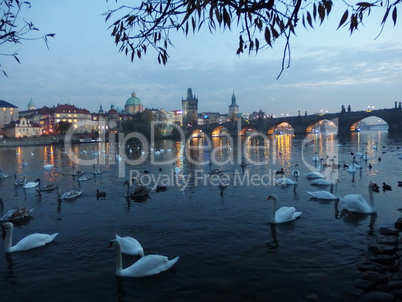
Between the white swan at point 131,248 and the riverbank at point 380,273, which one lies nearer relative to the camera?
the riverbank at point 380,273

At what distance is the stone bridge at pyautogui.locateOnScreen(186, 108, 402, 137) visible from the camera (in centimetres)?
8662

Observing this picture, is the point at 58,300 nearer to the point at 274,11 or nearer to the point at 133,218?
the point at 133,218

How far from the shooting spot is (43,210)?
13.0 metres

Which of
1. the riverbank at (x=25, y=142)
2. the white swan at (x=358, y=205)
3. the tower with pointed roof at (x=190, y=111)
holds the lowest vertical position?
the white swan at (x=358, y=205)

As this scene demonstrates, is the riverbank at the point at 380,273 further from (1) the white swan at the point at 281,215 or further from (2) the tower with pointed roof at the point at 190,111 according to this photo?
(2) the tower with pointed roof at the point at 190,111

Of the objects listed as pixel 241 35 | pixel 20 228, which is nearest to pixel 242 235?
pixel 241 35

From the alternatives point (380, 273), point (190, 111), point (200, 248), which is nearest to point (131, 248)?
point (200, 248)

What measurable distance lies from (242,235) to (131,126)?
7804 cm

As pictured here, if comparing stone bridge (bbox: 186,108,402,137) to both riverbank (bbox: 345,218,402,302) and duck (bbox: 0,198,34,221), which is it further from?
duck (bbox: 0,198,34,221)

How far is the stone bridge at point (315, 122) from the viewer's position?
86625 mm

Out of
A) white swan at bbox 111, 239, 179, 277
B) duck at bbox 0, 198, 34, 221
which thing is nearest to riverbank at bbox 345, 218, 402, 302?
white swan at bbox 111, 239, 179, 277

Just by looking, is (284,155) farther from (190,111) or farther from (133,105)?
(190,111)

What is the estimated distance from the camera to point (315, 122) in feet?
336

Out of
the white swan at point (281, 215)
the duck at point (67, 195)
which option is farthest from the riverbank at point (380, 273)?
the duck at point (67, 195)
